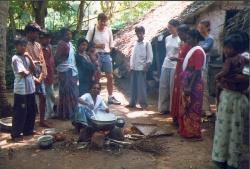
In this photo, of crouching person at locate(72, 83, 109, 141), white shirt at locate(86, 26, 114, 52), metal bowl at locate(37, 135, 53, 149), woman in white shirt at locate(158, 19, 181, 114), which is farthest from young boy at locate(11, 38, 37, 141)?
woman in white shirt at locate(158, 19, 181, 114)

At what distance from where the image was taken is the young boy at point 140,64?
8.38 metres

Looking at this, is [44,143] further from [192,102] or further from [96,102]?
[192,102]

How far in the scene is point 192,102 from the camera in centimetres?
639

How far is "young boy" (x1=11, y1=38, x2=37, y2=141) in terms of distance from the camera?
239 inches

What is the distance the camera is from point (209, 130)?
715 cm

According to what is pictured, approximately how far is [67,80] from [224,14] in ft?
16.8

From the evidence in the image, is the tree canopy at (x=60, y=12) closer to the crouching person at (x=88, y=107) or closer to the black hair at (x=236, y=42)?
the crouching person at (x=88, y=107)

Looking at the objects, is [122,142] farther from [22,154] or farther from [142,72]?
[142,72]

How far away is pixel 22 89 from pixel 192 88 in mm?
2715

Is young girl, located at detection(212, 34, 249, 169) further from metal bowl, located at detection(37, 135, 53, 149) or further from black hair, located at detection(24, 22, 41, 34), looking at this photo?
black hair, located at detection(24, 22, 41, 34)

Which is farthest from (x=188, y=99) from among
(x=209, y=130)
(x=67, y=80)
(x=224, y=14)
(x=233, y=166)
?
(x=224, y=14)

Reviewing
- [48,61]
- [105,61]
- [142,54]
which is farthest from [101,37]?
[48,61]

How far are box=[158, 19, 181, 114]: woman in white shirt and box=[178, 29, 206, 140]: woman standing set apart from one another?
1.13 metres

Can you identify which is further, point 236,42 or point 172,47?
point 172,47
